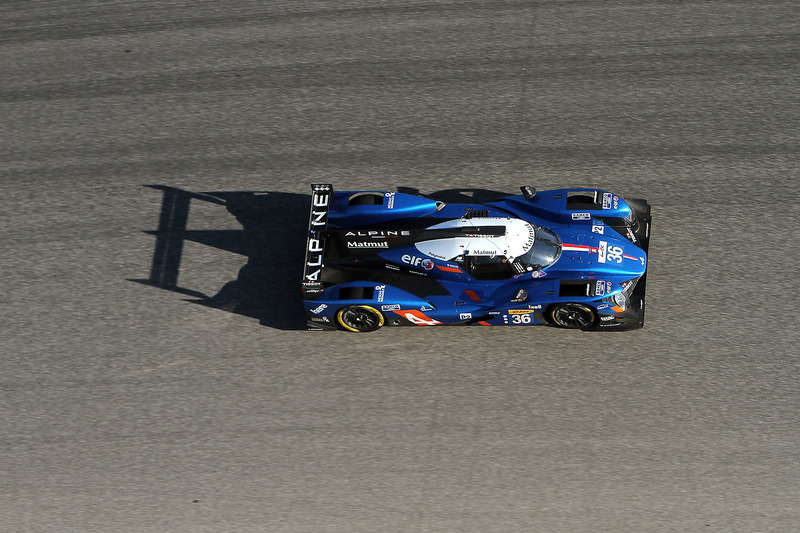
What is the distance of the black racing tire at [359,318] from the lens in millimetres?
11680

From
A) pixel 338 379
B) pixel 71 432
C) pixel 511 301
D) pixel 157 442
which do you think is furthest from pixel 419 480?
pixel 71 432

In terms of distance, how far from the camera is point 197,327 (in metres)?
12.6

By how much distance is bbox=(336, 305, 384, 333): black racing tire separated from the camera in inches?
460

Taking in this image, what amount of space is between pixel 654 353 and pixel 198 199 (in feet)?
27.3

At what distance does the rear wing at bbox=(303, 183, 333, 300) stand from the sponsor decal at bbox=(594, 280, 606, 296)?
160 inches

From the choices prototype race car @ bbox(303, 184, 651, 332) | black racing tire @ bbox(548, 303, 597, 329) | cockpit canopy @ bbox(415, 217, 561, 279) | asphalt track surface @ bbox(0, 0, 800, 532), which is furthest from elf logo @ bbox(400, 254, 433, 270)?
black racing tire @ bbox(548, 303, 597, 329)

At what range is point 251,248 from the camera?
13.4 m

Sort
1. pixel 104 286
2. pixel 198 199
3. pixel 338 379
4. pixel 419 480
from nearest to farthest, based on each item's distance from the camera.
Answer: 1. pixel 419 480
2. pixel 338 379
3. pixel 104 286
4. pixel 198 199

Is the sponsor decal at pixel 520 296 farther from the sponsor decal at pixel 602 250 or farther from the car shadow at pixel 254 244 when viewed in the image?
the car shadow at pixel 254 244

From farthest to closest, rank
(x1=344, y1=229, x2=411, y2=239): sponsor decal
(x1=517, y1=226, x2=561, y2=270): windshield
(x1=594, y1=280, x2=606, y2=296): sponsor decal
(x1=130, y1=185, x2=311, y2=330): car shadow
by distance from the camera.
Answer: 1. (x1=130, y1=185, x2=311, y2=330): car shadow
2. (x1=344, y1=229, x2=411, y2=239): sponsor decal
3. (x1=517, y1=226, x2=561, y2=270): windshield
4. (x1=594, y1=280, x2=606, y2=296): sponsor decal

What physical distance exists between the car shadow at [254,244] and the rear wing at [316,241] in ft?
3.77

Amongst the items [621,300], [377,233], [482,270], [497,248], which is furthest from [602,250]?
[377,233]

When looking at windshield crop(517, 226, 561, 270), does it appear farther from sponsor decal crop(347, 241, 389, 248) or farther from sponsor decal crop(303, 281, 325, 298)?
sponsor decal crop(303, 281, 325, 298)

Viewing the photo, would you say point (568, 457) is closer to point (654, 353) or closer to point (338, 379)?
point (654, 353)
